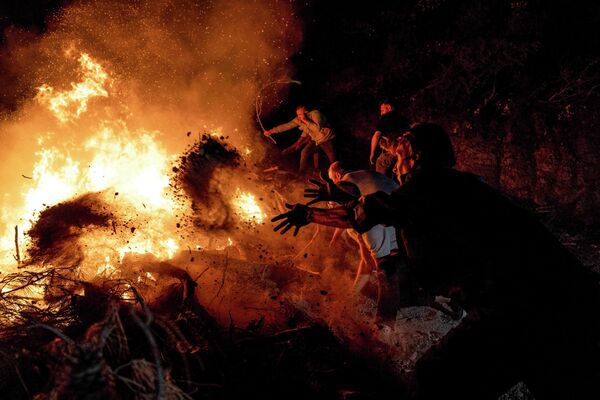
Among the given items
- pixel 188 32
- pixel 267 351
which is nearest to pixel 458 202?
pixel 267 351

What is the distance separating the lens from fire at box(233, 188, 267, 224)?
669 cm

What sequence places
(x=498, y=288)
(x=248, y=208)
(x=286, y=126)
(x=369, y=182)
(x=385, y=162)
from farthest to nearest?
(x=286, y=126) < (x=248, y=208) < (x=385, y=162) < (x=369, y=182) < (x=498, y=288)

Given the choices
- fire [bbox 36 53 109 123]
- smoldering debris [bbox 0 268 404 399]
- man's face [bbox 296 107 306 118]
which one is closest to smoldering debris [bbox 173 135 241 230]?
man's face [bbox 296 107 306 118]

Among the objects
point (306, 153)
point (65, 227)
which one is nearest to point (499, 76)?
point (306, 153)

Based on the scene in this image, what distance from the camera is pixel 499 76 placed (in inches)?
289

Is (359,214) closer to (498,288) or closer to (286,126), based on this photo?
(498,288)

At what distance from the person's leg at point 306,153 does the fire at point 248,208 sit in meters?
1.69

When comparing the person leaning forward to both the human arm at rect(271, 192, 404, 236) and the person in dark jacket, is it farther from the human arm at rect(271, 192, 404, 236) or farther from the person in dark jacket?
the person in dark jacket

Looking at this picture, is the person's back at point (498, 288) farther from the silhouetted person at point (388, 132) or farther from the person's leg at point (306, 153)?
the person's leg at point (306, 153)

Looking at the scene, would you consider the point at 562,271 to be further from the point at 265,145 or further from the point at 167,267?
the point at 265,145

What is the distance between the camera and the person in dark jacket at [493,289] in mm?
2174

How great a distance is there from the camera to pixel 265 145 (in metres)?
9.06

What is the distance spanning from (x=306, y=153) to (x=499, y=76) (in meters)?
4.51

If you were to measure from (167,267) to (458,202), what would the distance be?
4.06m
